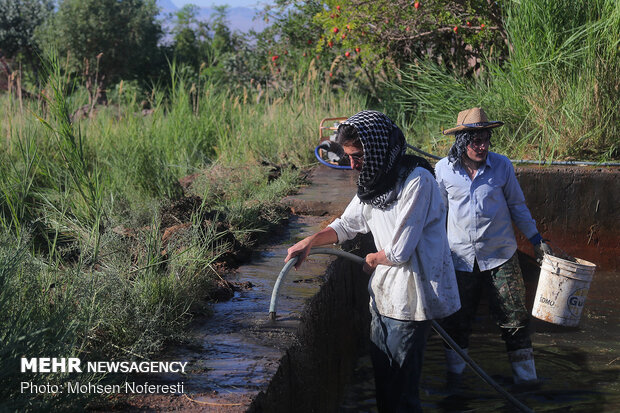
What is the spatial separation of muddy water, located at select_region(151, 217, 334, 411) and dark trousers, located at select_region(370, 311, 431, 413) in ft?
1.57

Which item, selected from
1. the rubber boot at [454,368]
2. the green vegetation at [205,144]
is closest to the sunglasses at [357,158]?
the green vegetation at [205,144]

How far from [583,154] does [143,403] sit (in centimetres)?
648

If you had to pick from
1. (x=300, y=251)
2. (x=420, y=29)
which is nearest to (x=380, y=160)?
(x=300, y=251)

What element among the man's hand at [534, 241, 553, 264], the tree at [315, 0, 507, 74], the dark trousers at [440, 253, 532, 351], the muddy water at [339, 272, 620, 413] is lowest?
the muddy water at [339, 272, 620, 413]

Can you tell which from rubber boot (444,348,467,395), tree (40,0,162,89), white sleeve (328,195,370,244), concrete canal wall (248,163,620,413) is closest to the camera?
concrete canal wall (248,163,620,413)

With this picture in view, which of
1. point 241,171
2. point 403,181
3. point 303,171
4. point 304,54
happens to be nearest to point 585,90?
point 303,171

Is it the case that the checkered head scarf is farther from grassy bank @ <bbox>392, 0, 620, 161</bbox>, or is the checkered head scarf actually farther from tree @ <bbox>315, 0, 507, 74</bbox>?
tree @ <bbox>315, 0, 507, 74</bbox>

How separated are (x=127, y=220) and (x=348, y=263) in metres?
1.70

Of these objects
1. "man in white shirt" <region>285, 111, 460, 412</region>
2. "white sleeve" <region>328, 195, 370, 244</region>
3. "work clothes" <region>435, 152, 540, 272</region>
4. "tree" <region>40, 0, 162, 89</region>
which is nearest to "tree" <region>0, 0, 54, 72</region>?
"tree" <region>40, 0, 162, 89</region>

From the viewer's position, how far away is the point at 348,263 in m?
5.33

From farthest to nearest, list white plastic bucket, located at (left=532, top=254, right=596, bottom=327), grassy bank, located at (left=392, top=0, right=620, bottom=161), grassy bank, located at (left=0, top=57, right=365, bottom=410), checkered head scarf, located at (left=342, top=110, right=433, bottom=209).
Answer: grassy bank, located at (left=392, top=0, right=620, bottom=161) → white plastic bucket, located at (left=532, top=254, right=596, bottom=327) → checkered head scarf, located at (left=342, top=110, right=433, bottom=209) → grassy bank, located at (left=0, top=57, right=365, bottom=410)

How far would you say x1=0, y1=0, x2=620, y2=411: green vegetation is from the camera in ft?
10.7

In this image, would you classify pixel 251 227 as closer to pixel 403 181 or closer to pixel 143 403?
pixel 403 181

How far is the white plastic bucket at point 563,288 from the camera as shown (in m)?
4.50
